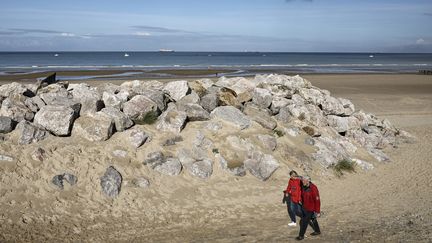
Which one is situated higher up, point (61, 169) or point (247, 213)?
point (61, 169)

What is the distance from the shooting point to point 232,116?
53.3 ft

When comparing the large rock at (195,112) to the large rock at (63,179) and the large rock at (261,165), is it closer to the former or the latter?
the large rock at (261,165)

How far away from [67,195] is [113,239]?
2.30 metres

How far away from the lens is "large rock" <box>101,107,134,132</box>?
14.4 m

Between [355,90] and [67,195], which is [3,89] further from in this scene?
[355,90]

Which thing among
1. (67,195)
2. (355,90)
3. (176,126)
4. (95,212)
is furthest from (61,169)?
(355,90)

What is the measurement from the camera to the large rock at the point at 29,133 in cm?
1308

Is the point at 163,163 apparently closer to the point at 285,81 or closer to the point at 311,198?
the point at 311,198

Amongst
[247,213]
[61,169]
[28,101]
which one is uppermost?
[28,101]

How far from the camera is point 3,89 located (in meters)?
15.5

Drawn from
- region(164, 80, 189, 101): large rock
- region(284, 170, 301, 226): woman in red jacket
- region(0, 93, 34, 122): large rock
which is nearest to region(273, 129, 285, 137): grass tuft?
region(164, 80, 189, 101): large rock

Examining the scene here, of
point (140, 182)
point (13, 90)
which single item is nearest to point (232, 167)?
point (140, 182)

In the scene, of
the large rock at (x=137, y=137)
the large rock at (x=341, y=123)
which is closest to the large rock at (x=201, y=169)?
the large rock at (x=137, y=137)

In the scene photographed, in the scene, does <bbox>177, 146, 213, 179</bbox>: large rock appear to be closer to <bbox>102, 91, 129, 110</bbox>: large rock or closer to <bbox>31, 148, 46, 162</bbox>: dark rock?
<bbox>102, 91, 129, 110</bbox>: large rock
